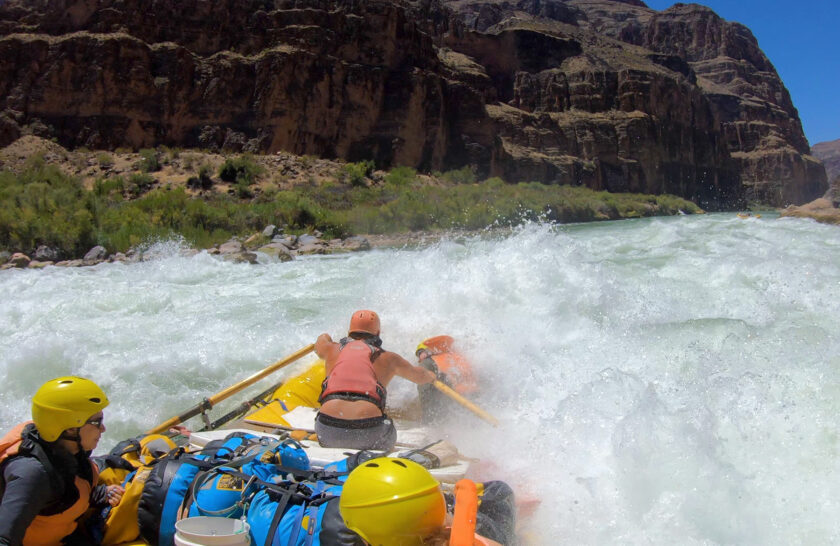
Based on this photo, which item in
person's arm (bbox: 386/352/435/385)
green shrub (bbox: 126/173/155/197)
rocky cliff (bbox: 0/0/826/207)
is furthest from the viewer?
rocky cliff (bbox: 0/0/826/207)

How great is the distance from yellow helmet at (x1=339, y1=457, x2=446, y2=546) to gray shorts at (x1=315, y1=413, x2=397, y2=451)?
135 cm

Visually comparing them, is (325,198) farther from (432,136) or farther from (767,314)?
(767,314)

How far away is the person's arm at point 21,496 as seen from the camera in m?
1.86

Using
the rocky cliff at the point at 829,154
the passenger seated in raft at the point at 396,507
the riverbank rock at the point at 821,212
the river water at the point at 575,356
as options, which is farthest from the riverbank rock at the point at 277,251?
the rocky cliff at the point at 829,154

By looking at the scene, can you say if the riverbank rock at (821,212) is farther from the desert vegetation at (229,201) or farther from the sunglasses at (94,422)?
the sunglasses at (94,422)

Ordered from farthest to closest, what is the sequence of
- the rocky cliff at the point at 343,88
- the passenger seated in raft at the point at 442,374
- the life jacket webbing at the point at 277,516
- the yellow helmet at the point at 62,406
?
the rocky cliff at the point at 343,88 < the passenger seated in raft at the point at 442,374 < the yellow helmet at the point at 62,406 < the life jacket webbing at the point at 277,516

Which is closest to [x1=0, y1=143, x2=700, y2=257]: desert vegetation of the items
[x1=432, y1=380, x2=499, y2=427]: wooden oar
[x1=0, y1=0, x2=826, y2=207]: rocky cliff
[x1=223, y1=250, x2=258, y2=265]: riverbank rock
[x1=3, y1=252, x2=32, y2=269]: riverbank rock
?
[x1=3, y1=252, x2=32, y2=269]: riverbank rock

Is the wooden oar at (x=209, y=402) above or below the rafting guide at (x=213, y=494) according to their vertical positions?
below

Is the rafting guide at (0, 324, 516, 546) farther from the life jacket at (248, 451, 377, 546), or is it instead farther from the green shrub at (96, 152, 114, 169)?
the green shrub at (96, 152, 114, 169)

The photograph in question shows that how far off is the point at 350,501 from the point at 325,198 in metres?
22.2

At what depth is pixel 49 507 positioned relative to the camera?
2.05 meters

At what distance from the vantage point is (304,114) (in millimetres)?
30891

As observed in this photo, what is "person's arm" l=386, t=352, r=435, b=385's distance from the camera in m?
3.53

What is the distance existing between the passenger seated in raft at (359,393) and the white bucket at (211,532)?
118 cm
